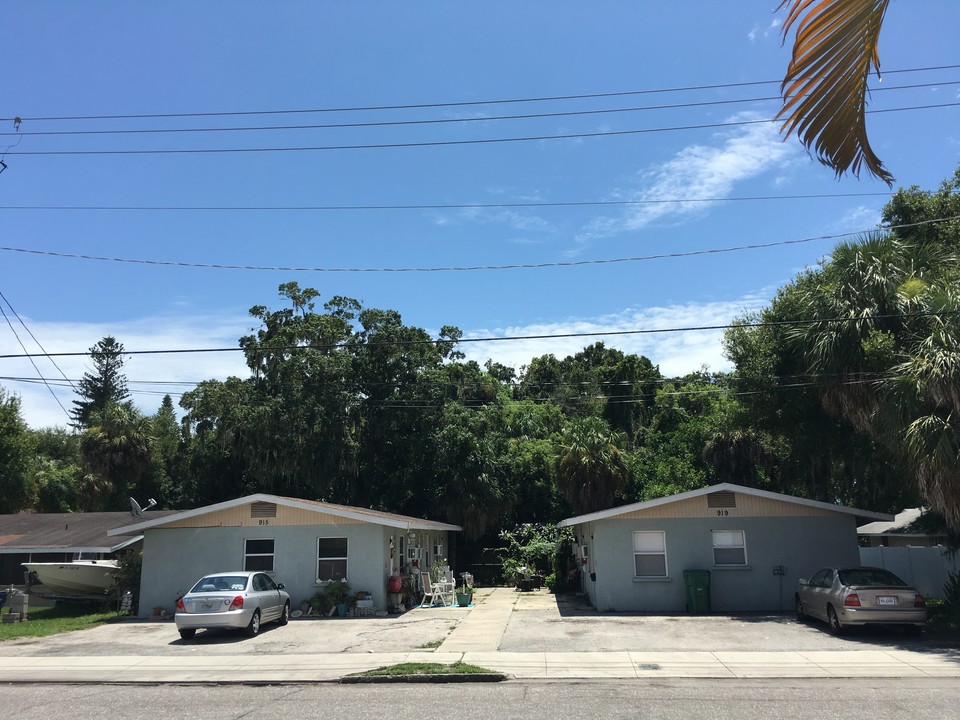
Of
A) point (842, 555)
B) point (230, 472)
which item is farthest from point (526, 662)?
point (230, 472)

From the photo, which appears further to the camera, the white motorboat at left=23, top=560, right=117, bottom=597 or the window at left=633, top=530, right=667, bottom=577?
the white motorboat at left=23, top=560, right=117, bottom=597

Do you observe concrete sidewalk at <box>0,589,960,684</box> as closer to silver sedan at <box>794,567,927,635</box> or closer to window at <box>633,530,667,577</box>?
silver sedan at <box>794,567,927,635</box>

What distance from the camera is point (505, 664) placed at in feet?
42.9

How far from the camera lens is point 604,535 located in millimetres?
21703

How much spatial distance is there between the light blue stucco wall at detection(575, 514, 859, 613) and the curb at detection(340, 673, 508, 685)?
1023 cm

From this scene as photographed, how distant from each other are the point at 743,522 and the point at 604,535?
3988 mm

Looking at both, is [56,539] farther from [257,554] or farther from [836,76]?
[836,76]

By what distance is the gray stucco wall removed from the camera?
22531 millimetres

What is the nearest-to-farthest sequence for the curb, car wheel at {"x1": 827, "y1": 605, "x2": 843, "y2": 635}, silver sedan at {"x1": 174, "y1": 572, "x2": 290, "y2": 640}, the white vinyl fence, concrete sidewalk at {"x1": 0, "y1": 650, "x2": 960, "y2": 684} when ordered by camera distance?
the curb
concrete sidewalk at {"x1": 0, "y1": 650, "x2": 960, "y2": 684}
car wheel at {"x1": 827, "y1": 605, "x2": 843, "y2": 635}
silver sedan at {"x1": 174, "y1": 572, "x2": 290, "y2": 640}
the white vinyl fence

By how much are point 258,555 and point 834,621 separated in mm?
16172

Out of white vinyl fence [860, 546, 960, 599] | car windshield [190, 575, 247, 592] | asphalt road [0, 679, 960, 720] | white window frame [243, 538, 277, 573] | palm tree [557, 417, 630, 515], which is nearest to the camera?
asphalt road [0, 679, 960, 720]

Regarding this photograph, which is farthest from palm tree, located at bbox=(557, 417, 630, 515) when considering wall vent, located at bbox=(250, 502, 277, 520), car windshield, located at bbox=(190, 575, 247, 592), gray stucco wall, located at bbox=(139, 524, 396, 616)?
car windshield, located at bbox=(190, 575, 247, 592)

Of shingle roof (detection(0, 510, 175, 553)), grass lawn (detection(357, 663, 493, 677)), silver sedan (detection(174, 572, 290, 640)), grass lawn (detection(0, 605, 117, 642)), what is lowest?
grass lawn (detection(0, 605, 117, 642))

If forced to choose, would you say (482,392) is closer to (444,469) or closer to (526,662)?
(444,469)
